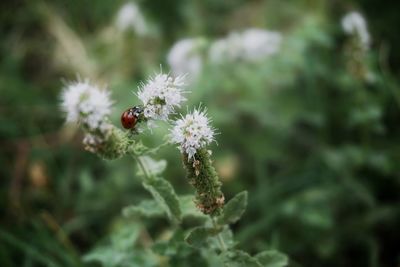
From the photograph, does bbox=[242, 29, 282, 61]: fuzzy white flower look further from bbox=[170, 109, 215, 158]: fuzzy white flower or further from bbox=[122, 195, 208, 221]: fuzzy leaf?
bbox=[170, 109, 215, 158]: fuzzy white flower

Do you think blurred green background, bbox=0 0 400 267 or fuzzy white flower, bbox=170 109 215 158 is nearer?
fuzzy white flower, bbox=170 109 215 158

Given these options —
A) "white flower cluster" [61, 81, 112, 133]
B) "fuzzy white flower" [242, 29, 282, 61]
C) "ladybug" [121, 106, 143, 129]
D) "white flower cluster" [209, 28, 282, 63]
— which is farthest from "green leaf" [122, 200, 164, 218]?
"fuzzy white flower" [242, 29, 282, 61]

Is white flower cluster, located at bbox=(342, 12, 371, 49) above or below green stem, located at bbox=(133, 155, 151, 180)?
above

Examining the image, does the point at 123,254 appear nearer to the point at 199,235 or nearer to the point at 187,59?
the point at 199,235

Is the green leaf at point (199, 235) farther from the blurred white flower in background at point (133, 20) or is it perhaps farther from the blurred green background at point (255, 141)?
the blurred white flower in background at point (133, 20)

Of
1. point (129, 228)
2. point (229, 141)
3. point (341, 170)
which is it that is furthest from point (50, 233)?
point (341, 170)

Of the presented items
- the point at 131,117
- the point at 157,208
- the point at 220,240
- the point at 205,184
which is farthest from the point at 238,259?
the point at 131,117
